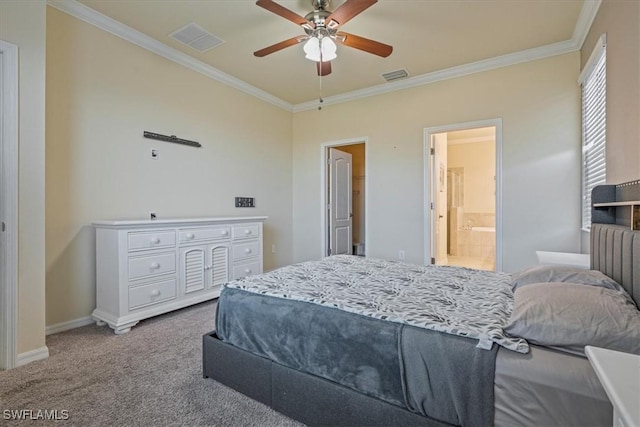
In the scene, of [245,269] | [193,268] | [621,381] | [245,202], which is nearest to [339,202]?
[245,202]

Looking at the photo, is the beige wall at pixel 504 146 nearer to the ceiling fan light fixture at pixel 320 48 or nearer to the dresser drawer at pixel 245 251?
the dresser drawer at pixel 245 251

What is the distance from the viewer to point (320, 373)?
1.42m

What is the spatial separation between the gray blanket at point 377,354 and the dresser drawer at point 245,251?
5.96 ft

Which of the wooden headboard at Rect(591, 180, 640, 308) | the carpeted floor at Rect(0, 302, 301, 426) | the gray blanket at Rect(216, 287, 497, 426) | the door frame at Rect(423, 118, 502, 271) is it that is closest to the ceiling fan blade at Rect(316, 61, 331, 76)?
the door frame at Rect(423, 118, 502, 271)

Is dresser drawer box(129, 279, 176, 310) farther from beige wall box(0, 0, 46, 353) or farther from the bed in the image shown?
the bed

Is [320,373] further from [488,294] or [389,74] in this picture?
[389,74]

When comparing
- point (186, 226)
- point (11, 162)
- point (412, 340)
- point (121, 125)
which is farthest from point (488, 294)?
point (121, 125)

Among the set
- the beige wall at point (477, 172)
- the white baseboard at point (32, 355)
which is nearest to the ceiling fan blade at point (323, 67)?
the white baseboard at point (32, 355)

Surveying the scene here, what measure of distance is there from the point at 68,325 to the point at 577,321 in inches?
138

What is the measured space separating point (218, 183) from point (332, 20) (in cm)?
240

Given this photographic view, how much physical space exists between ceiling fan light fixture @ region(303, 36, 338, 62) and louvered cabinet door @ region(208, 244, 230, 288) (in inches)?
83.6

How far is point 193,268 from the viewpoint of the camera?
10.1 feet

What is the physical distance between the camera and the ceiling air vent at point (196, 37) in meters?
2.93

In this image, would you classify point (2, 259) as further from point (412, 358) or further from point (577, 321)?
point (577, 321)
